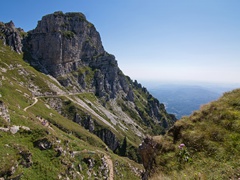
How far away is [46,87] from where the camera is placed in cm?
14750

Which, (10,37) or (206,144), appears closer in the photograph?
(206,144)

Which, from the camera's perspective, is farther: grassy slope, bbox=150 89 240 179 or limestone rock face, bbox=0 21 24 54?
limestone rock face, bbox=0 21 24 54

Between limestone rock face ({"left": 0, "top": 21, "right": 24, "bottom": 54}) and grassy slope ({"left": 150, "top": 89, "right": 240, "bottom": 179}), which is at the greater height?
limestone rock face ({"left": 0, "top": 21, "right": 24, "bottom": 54})

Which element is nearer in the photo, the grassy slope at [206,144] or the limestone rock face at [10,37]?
the grassy slope at [206,144]

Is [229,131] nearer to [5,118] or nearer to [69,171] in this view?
[69,171]

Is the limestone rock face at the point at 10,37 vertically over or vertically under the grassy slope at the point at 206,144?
over

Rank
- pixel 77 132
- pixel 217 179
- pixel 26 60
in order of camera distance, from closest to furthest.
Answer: pixel 217 179, pixel 77 132, pixel 26 60

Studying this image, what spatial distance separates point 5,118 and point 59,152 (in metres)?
11.7

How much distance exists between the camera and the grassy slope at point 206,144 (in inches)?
401

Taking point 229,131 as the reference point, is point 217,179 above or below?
below

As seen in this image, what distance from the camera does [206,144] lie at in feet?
43.1

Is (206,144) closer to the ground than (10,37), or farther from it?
closer to the ground

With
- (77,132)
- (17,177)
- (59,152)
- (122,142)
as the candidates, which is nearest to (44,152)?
(59,152)

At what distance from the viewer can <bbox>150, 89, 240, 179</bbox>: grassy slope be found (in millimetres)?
10195
